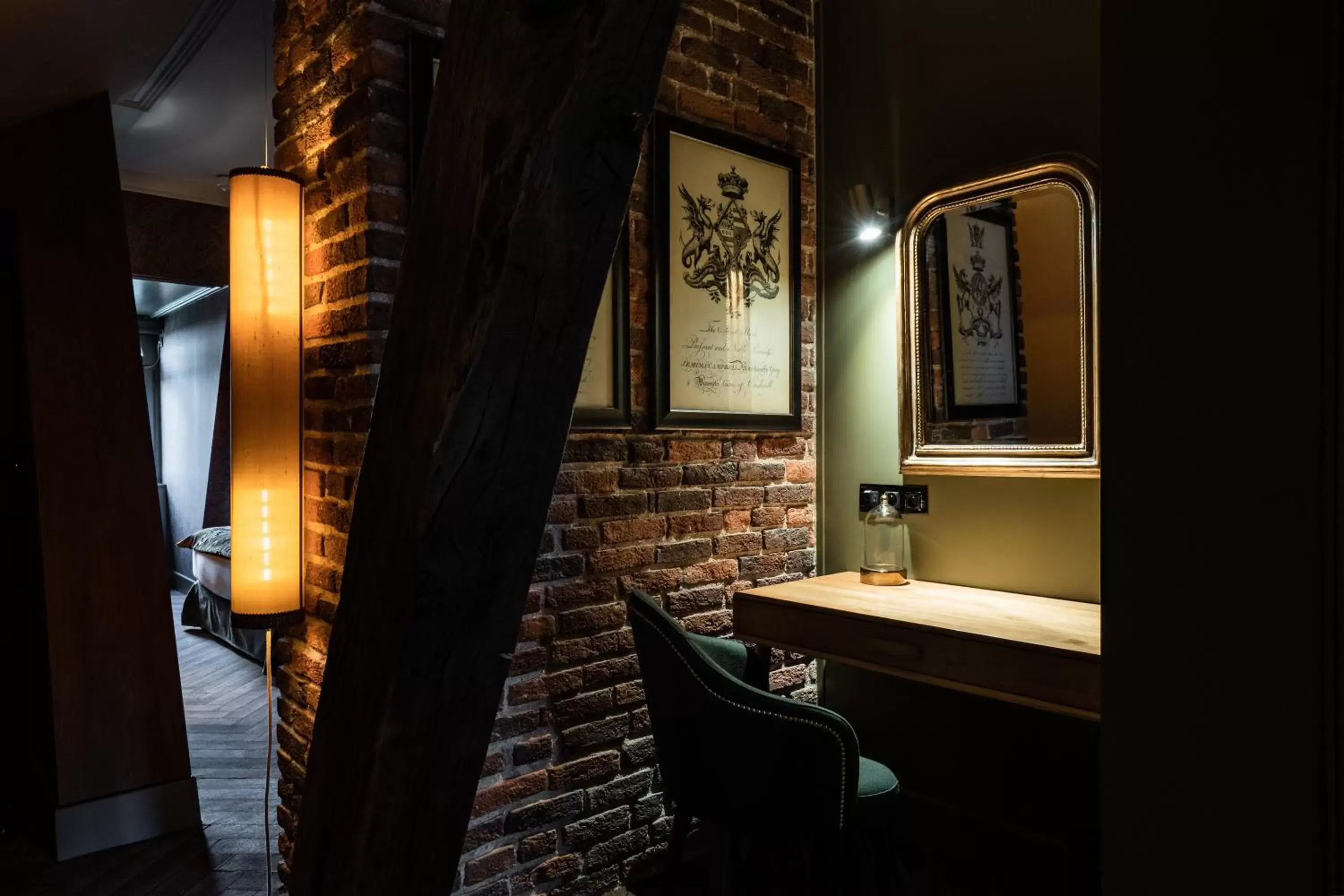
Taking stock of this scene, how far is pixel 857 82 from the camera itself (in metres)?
2.96

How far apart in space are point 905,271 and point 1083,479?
0.87 meters

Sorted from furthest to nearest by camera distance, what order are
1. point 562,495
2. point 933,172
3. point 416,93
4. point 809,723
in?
point 933,172, point 562,495, point 416,93, point 809,723

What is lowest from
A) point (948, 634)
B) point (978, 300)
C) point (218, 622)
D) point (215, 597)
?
point (218, 622)

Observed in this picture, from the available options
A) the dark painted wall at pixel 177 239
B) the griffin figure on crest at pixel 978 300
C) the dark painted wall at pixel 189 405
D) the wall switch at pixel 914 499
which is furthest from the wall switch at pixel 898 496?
the dark painted wall at pixel 189 405

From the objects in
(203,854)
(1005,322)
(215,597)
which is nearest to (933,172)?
(1005,322)

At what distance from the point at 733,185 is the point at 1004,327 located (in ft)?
3.20

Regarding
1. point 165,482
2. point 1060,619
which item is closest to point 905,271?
point 1060,619

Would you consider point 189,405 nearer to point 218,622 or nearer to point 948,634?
point 218,622

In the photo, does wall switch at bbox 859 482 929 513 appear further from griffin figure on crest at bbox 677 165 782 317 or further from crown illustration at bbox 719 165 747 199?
crown illustration at bbox 719 165 747 199

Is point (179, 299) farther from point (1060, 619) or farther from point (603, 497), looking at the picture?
point (1060, 619)

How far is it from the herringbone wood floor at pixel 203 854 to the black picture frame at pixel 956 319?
2.49m

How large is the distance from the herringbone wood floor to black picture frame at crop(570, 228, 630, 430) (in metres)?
1.69

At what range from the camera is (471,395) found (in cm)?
81

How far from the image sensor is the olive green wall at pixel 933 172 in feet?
7.93
